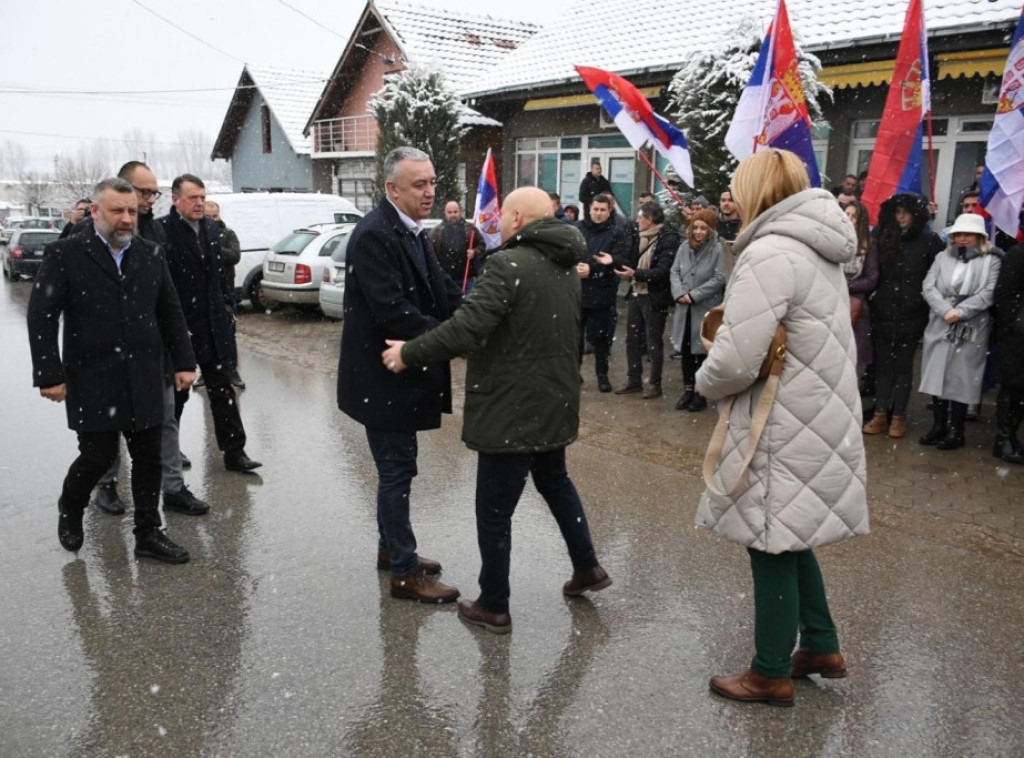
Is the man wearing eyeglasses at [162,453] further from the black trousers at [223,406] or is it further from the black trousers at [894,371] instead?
the black trousers at [894,371]

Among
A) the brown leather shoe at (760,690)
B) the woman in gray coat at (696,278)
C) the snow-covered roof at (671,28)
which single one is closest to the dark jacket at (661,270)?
the woman in gray coat at (696,278)

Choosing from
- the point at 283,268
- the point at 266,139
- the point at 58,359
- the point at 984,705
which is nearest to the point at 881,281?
the point at 984,705

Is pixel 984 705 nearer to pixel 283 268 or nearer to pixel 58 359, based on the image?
pixel 58 359

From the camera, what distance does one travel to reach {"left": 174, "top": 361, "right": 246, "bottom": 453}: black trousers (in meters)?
5.67

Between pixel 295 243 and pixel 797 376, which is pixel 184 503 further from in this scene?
pixel 295 243

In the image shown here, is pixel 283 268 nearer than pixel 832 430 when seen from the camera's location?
No

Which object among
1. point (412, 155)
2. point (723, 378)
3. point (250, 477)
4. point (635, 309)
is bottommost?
point (250, 477)

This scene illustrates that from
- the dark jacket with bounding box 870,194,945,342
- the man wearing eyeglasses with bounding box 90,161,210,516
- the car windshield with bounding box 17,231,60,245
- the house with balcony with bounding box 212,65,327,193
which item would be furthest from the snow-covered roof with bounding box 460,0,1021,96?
the house with balcony with bounding box 212,65,327,193

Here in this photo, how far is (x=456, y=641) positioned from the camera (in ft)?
11.9

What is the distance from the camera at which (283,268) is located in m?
13.4

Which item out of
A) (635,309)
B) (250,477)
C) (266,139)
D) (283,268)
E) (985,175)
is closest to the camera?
(250,477)

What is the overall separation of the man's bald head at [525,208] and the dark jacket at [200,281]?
2.80 meters

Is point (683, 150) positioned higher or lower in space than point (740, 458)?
higher

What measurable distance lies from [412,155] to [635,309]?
474cm
